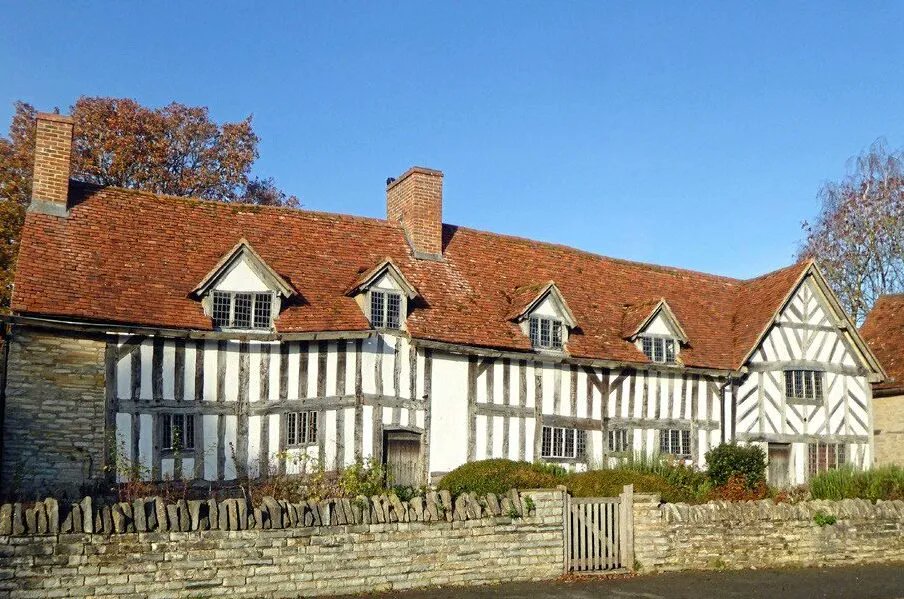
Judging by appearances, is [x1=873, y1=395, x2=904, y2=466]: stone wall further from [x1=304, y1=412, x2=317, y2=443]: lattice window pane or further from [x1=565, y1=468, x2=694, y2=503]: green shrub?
[x1=304, y1=412, x2=317, y2=443]: lattice window pane

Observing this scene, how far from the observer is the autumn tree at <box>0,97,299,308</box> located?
29984 mm

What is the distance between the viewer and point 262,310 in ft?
64.8

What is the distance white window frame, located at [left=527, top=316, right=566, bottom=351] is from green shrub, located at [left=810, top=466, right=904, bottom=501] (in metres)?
6.44

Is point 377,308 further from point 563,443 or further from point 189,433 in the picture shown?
point 563,443

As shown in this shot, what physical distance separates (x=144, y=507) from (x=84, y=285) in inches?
334

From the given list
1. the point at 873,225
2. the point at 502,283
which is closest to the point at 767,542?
the point at 502,283

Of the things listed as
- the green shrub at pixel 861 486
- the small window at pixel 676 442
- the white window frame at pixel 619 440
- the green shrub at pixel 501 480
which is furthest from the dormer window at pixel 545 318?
the green shrub at pixel 861 486

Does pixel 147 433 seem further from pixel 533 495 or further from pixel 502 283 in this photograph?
pixel 502 283

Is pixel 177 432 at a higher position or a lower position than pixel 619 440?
higher

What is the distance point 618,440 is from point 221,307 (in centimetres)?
989

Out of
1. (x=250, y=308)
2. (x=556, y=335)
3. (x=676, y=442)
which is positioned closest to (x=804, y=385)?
(x=676, y=442)

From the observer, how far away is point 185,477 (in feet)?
60.1

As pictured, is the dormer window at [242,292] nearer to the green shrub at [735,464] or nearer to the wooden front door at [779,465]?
the green shrub at [735,464]

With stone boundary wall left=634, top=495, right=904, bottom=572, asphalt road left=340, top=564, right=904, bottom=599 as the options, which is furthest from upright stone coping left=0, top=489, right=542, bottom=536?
stone boundary wall left=634, top=495, right=904, bottom=572
